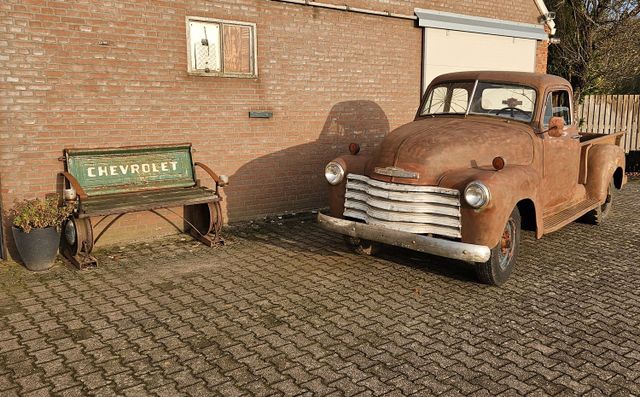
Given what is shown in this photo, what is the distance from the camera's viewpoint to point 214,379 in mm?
3510

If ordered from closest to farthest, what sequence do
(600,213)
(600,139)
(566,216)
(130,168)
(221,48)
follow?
1. (566,216)
2. (130,168)
3. (221,48)
4. (600,139)
5. (600,213)

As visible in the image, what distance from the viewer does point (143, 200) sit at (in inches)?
239

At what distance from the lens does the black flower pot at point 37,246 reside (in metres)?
5.55

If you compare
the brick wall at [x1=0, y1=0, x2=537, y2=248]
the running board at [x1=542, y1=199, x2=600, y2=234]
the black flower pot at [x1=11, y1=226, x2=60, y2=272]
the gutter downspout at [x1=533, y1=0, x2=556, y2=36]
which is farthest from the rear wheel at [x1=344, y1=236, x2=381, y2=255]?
the gutter downspout at [x1=533, y1=0, x2=556, y2=36]

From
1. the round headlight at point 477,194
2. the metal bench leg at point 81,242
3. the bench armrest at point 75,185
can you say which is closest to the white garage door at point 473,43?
the round headlight at point 477,194

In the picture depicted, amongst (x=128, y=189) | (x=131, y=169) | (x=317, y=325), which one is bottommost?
(x=317, y=325)

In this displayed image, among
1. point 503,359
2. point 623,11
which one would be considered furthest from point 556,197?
point 623,11

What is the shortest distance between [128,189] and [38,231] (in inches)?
46.1

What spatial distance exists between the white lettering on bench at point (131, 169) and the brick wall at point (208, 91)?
35 cm

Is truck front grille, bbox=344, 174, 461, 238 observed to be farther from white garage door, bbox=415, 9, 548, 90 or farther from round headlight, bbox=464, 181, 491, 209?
white garage door, bbox=415, 9, 548, 90

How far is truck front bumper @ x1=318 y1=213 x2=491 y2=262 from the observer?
4.62 meters

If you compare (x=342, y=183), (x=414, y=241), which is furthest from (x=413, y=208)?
(x=342, y=183)

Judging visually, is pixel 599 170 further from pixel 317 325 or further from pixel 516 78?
pixel 317 325

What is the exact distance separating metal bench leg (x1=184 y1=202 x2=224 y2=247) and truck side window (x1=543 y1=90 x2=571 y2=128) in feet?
13.5
